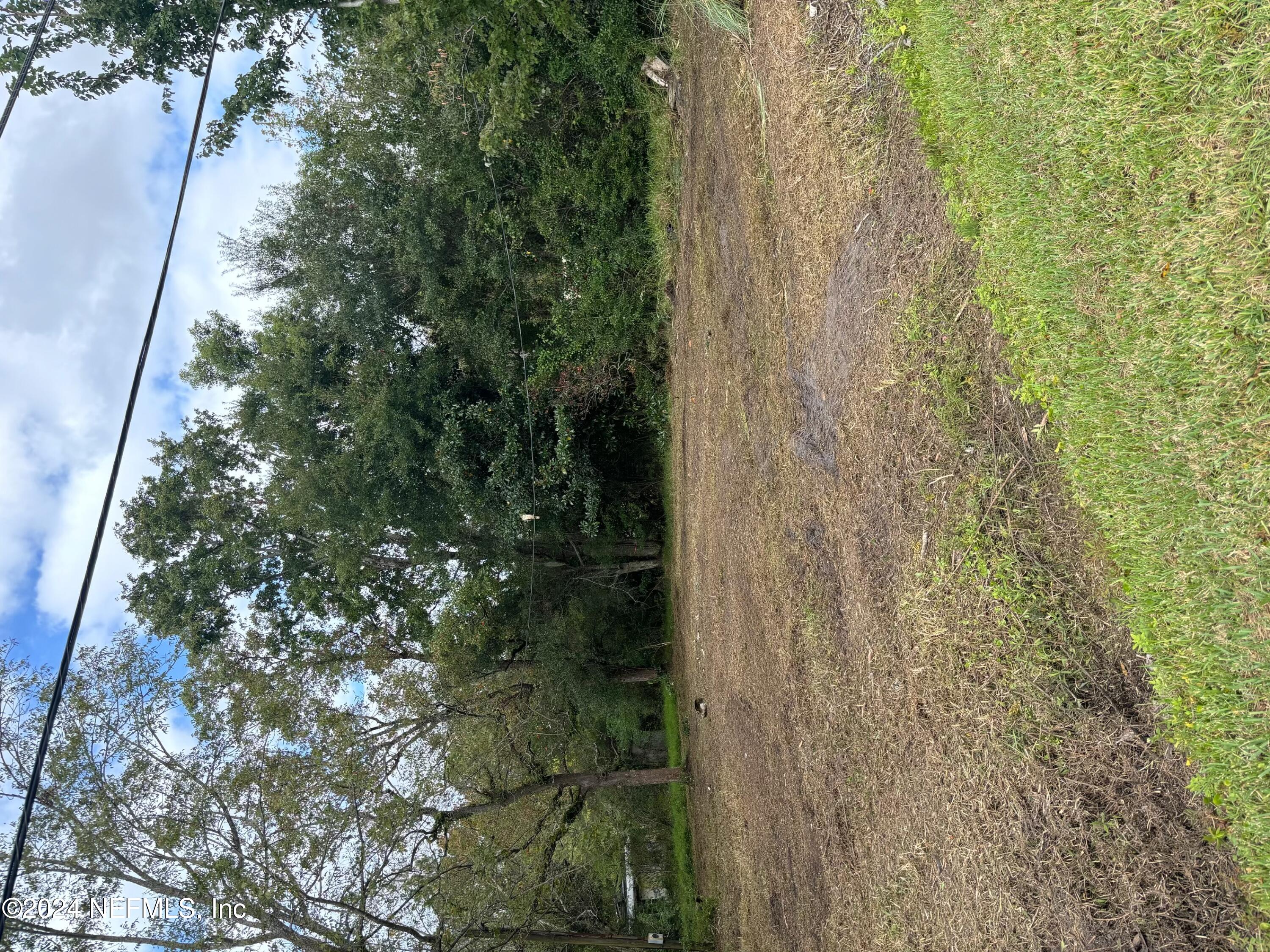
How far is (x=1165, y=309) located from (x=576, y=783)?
11703 mm

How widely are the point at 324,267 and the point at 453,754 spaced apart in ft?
27.0

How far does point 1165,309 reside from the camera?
9.73 feet

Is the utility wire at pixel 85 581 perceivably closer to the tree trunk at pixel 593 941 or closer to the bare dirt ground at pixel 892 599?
the bare dirt ground at pixel 892 599

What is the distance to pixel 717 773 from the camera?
9859 millimetres

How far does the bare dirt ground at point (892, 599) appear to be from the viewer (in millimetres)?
3426

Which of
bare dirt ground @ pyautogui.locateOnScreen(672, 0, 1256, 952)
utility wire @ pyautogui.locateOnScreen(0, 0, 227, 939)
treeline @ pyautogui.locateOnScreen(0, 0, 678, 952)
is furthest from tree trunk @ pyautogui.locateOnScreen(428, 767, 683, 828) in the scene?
utility wire @ pyautogui.locateOnScreen(0, 0, 227, 939)

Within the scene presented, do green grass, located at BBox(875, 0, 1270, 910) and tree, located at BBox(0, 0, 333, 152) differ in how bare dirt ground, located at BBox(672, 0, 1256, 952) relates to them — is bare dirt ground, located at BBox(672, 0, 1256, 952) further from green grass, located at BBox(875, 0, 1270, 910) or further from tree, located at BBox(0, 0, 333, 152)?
tree, located at BBox(0, 0, 333, 152)

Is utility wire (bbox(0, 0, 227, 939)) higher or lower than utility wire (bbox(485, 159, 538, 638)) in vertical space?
lower

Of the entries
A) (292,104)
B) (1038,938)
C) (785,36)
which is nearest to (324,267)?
(292,104)

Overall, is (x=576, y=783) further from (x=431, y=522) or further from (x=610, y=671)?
(x=431, y=522)

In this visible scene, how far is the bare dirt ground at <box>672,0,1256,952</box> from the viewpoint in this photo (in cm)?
343

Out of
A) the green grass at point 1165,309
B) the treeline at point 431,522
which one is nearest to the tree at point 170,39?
the treeline at point 431,522

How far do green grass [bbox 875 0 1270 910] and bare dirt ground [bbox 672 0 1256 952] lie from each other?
0.28 m

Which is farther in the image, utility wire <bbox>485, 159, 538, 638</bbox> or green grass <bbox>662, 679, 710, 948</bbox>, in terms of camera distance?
utility wire <bbox>485, 159, 538, 638</bbox>
